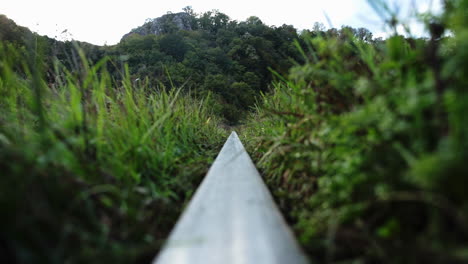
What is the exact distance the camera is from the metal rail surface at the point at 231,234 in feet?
1.95

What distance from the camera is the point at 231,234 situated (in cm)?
67

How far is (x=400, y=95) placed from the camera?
26.3 inches

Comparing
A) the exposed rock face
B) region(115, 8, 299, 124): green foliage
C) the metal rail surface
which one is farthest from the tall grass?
the exposed rock face

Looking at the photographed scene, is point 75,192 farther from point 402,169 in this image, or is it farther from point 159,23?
point 159,23

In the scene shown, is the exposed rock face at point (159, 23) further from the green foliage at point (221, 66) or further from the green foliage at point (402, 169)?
the green foliage at point (402, 169)

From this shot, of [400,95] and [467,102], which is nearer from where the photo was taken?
[467,102]

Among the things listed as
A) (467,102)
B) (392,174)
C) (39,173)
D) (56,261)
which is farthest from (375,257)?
(39,173)

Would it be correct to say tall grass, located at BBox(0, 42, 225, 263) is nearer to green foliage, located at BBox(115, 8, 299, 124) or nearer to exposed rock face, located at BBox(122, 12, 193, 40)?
green foliage, located at BBox(115, 8, 299, 124)

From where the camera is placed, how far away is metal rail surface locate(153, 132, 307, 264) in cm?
59

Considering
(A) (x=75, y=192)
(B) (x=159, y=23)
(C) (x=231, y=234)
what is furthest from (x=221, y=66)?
(B) (x=159, y=23)

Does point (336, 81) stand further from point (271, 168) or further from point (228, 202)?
point (271, 168)

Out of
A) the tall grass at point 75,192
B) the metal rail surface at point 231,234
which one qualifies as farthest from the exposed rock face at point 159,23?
the metal rail surface at point 231,234

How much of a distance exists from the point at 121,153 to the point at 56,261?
0.72 metres

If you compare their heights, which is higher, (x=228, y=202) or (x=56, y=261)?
(x=56, y=261)
